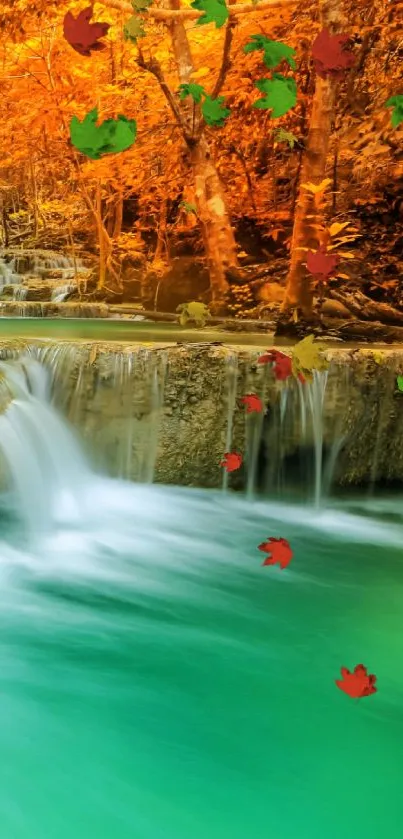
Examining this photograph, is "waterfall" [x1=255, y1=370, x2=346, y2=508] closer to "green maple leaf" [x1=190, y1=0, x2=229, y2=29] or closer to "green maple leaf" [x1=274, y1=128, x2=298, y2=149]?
"green maple leaf" [x1=274, y1=128, x2=298, y2=149]

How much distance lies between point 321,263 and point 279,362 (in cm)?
143

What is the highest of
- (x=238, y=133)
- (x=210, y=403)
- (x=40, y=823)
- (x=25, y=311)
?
(x=238, y=133)

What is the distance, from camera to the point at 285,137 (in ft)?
15.9

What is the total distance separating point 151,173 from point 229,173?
0.54 meters

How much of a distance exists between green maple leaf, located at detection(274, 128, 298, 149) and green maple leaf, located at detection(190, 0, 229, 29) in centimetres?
76

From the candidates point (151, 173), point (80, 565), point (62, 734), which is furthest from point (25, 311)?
point (62, 734)

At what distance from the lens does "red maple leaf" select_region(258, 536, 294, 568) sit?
3148mm

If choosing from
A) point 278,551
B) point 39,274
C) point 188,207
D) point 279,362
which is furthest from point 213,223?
Answer: point 278,551

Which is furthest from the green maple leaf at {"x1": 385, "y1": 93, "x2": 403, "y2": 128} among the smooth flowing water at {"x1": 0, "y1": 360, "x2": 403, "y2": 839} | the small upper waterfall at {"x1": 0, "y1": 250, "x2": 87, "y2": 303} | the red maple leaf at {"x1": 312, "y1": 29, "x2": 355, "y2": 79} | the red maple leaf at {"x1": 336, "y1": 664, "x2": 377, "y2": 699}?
the red maple leaf at {"x1": 336, "y1": 664, "x2": 377, "y2": 699}

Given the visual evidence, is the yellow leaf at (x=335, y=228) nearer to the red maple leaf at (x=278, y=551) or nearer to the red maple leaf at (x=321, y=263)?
the red maple leaf at (x=321, y=263)

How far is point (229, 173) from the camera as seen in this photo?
5035 mm

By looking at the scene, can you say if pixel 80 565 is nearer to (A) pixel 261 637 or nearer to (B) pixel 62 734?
(A) pixel 261 637

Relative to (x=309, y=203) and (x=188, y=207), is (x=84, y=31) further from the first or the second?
(x=309, y=203)

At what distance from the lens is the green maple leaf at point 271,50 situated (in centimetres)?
471
